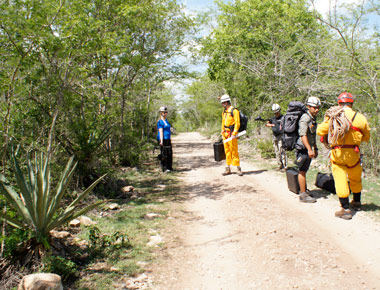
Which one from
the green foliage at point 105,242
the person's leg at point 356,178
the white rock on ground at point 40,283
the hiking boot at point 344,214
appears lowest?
the hiking boot at point 344,214

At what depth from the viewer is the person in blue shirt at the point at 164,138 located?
29.4ft

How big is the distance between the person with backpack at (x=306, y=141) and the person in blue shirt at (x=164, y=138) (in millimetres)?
4430

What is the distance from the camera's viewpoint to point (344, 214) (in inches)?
179

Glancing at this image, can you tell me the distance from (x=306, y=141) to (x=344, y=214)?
1400 mm

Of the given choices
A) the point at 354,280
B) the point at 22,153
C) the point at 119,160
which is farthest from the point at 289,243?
the point at 119,160

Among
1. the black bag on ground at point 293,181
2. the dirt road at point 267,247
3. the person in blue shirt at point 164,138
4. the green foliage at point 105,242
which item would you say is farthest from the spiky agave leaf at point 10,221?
→ the person in blue shirt at point 164,138

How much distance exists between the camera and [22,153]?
201 inches

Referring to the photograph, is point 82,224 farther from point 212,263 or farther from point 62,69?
point 62,69

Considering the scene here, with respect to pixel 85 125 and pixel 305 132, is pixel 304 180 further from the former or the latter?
pixel 85 125

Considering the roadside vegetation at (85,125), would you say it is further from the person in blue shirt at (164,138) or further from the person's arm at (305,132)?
the person's arm at (305,132)

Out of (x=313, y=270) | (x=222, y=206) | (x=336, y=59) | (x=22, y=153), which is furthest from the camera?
(x=336, y=59)

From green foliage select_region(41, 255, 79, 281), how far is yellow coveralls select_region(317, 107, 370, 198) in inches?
151

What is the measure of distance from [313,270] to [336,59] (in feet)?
26.9

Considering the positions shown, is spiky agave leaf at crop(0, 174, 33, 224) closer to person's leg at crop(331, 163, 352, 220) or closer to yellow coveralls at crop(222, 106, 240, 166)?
person's leg at crop(331, 163, 352, 220)
